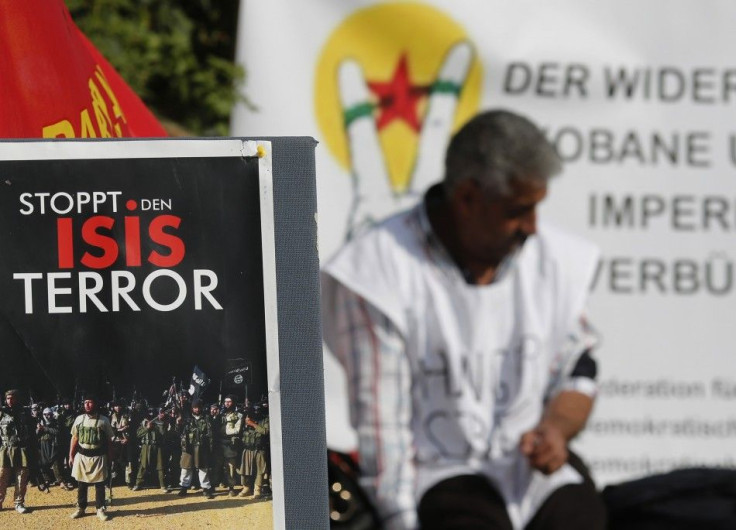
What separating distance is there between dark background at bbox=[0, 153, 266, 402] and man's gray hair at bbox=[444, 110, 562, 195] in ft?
7.36

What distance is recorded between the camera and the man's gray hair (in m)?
3.40

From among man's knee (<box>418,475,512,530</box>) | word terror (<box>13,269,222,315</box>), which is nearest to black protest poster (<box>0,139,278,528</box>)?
word terror (<box>13,269,222,315</box>)

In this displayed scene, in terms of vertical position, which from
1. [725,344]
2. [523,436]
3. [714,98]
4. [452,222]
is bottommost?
[523,436]

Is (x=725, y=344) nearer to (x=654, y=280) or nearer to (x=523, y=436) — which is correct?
(x=654, y=280)

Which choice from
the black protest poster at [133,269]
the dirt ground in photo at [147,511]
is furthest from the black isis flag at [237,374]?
the dirt ground in photo at [147,511]

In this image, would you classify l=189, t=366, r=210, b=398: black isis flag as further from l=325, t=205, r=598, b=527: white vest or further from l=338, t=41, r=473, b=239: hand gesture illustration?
l=338, t=41, r=473, b=239: hand gesture illustration

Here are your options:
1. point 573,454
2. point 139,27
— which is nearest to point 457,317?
point 573,454

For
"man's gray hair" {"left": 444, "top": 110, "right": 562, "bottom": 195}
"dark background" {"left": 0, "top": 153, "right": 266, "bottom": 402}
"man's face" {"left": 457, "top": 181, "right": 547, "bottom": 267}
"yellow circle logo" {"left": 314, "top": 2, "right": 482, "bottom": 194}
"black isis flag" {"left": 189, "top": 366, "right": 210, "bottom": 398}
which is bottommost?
"black isis flag" {"left": 189, "top": 366, "right": 210, "bottom": 398}

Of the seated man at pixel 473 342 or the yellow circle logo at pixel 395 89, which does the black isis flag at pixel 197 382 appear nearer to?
the seated man at pixel 473 342

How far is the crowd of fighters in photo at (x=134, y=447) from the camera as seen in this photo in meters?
1.18

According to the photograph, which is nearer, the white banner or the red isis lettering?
the red isis lettering

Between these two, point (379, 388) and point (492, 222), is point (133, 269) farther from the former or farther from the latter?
point (492, 222)

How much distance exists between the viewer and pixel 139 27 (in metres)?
3.92

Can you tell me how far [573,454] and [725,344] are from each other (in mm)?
588
